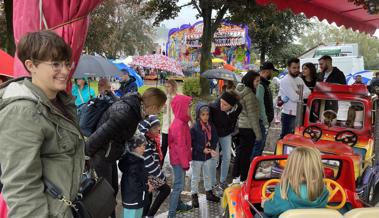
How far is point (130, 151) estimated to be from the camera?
338 centimetres

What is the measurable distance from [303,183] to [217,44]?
92.1 feet

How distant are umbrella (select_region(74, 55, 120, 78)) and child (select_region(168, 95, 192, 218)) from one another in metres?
4.54

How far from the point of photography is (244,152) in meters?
5.75

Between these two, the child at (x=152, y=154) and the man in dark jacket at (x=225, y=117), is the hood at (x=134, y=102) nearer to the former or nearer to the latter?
the child at (x=152, y=154)

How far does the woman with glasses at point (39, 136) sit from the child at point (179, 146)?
246 centimetres

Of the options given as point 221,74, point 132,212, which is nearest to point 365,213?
point 132,212

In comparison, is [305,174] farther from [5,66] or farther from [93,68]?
[93,68]

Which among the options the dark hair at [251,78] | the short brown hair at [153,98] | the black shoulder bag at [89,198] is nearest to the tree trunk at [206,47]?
the dark hair at [251,78]

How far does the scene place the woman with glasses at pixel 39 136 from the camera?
1533 mm

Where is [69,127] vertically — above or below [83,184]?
above

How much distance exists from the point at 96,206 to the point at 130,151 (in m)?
1.42

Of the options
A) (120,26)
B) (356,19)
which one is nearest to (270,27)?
(356,19)

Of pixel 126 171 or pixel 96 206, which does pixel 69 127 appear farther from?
pixel 126 171

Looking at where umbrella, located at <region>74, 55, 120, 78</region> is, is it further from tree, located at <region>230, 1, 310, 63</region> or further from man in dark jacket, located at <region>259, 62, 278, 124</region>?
tree, located at <region>230, 1, 310, 63</region>
